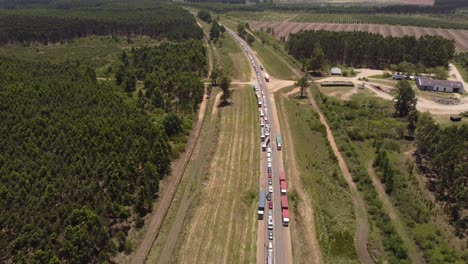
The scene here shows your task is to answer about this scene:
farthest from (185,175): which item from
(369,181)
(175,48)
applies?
(175,48)

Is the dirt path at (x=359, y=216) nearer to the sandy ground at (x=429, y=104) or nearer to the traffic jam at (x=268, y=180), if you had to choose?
the traffic jam at (x=268, y=180)

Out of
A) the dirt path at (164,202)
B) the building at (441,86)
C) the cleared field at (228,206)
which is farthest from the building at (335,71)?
the dirt path at (164,202)

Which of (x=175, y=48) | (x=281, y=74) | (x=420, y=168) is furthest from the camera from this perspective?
(x=175, y=48)

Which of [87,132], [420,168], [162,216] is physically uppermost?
[87,132]

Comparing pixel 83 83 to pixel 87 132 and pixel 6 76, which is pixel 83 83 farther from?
pixel 87 132

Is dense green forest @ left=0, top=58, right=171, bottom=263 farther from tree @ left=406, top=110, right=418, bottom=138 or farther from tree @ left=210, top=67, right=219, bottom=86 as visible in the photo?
tree @ left=406, top=110, right=418, bottom=138

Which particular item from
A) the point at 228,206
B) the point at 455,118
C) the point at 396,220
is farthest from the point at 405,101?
the point at 228,206
